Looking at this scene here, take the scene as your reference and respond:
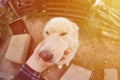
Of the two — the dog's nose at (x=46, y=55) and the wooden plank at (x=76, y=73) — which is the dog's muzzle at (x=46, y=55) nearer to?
the dog's nose at (x=46, y=55)

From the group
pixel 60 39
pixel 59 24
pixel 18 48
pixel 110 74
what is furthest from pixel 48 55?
pixel 110 74

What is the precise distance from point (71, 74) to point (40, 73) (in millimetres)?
318

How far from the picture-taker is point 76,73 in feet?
26.0

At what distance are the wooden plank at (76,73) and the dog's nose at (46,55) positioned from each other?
1.12 feet

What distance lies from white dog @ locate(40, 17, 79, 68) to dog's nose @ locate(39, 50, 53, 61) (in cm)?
1

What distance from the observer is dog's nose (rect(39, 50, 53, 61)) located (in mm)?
7543

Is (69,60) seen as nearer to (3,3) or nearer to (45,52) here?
(45,52)

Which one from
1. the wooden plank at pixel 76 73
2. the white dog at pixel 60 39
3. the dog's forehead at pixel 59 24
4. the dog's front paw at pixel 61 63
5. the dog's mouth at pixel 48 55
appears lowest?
the wooden plank at pixel 76 73

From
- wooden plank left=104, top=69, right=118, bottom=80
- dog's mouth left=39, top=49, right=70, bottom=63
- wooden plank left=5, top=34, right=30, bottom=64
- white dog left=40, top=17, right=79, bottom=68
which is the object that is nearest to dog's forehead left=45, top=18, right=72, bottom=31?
white dog left=40, top=17, right=79, bottom=68

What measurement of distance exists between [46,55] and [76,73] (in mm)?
493

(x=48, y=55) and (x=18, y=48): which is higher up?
(x=48, y=55)

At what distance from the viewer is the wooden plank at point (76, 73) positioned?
7.87m

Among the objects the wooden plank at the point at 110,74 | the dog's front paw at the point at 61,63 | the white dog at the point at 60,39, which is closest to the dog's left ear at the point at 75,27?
the white dog at the point at 60,39

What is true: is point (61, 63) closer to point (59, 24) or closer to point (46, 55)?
point (46, 55)
